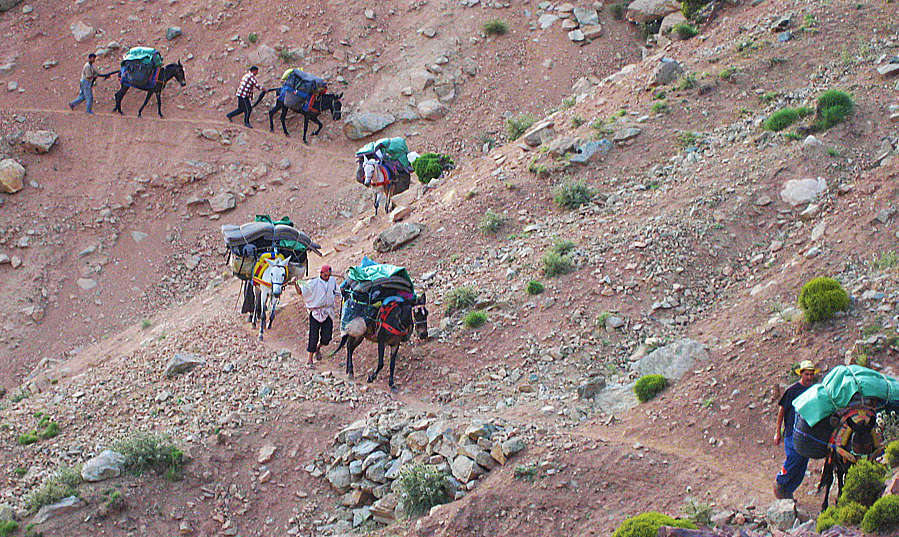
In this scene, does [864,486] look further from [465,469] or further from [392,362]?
[392,362]

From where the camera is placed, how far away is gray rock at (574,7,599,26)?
1076 inches

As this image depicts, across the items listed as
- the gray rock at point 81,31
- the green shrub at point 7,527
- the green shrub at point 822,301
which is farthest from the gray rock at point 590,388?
the gray rock at point 81,31

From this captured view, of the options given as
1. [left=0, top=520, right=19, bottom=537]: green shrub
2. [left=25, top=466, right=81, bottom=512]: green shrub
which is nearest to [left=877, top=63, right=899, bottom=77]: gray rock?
[left=25, top=466, right=81, bottom=512]: green shrub

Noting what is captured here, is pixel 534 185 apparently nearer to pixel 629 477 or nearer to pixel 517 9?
→ pixel 629 477

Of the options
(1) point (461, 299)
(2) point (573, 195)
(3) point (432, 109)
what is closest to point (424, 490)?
(1) point (461, 299)

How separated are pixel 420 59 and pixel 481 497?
59.1ft

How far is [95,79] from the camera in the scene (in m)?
26.6

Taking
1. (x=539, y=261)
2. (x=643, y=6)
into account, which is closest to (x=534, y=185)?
(x=539, y=261)

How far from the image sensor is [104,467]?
42.9 feet

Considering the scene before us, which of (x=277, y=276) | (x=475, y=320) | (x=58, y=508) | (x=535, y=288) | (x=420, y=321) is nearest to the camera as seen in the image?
(x=58, y=508)

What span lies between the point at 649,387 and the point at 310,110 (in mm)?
15007

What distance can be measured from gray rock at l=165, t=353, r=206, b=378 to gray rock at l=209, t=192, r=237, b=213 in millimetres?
8380

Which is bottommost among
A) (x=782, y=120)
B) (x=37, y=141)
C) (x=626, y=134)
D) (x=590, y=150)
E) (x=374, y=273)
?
(x=590, y=150)

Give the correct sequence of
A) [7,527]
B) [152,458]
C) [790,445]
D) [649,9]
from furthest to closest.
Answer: [649,9] → [152,458] → [7,527] → [790,445]
